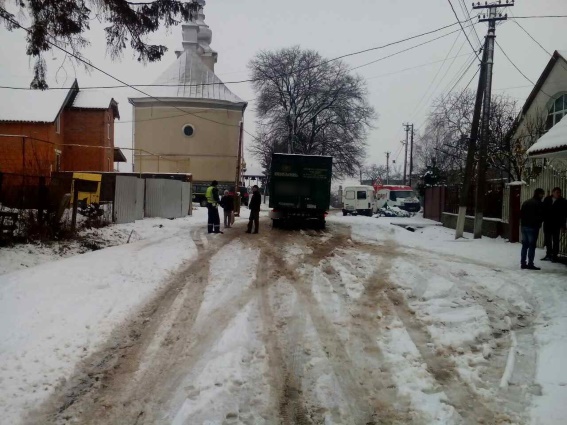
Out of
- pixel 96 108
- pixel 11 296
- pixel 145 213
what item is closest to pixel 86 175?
pixel 145 213

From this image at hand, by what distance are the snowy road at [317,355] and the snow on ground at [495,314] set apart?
3cm

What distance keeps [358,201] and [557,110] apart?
18219 mm

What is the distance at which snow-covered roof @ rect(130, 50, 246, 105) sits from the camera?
4741cm

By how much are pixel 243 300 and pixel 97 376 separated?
9.75 feet

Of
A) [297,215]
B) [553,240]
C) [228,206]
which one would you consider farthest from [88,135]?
[553,240]

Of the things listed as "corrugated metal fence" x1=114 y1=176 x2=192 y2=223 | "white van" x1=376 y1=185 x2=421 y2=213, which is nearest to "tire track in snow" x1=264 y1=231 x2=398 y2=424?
"corrugated metal fence" x1=114 y1=176 x2=192 y2=223

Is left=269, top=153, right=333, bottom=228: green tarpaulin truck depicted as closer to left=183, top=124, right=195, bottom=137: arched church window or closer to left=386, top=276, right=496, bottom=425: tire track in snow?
left=386, top=276, right=496, bottom=425: tire track in snow

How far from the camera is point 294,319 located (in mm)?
6512

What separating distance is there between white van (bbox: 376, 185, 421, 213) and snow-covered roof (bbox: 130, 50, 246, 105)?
16700 mm

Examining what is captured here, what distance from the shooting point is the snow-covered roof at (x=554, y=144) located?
9.80 m

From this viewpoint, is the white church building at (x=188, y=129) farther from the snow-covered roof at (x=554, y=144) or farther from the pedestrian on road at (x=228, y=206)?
the snow-covered roof at (x=554, y=144)

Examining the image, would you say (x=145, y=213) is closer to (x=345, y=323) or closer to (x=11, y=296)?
(x=11, y=296)

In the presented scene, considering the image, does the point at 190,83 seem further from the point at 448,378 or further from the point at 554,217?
the point at 448,378

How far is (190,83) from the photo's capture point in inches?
1908
